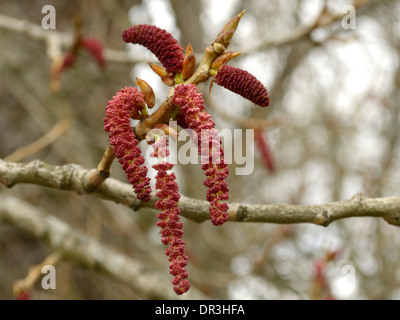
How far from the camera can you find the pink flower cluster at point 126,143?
0.97m

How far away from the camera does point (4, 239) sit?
3.81 metres

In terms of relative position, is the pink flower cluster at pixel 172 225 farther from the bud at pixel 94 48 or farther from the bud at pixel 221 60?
the bud at pixel 94 48

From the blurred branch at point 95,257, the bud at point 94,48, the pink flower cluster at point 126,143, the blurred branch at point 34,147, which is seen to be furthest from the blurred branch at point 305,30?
the pink flower cluster at point 126,143

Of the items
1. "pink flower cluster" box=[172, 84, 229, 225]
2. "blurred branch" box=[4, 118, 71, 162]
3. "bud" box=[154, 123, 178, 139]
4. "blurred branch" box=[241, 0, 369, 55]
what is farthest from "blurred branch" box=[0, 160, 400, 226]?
"blurred branch" box=[241, 0, 369, 55]

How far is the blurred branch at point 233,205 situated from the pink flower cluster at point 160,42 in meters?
0.40

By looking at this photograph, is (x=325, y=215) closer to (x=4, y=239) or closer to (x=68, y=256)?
(x=68, y=256)

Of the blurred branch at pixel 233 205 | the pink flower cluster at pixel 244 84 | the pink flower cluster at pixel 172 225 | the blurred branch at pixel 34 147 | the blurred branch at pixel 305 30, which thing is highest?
the blurred branch at pixel 305 30

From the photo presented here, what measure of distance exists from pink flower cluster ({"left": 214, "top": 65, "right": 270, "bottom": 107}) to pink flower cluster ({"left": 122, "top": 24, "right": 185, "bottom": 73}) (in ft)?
0.37

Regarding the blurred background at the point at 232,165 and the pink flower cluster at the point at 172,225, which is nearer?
the pink flower cluster at the point at 172,225

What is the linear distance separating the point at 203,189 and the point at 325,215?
2972mm

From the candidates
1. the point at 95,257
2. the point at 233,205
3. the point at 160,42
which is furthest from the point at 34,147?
the point at 160,42

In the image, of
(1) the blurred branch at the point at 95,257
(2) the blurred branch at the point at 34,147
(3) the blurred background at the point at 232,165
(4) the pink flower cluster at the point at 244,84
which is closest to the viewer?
(4) the pink flower cluster at the point at 244,84

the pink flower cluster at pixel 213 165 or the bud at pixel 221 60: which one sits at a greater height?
the bud at pixel 221 60

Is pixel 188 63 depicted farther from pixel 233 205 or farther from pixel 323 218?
pixel 323 218
